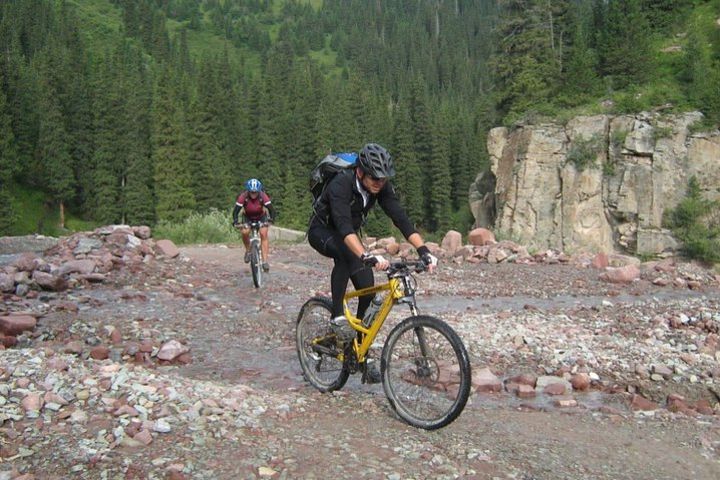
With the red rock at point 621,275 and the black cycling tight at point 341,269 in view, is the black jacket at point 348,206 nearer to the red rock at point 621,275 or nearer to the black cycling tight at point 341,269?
the black cycling tight at point 341,269

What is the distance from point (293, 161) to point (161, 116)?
17.5 metres

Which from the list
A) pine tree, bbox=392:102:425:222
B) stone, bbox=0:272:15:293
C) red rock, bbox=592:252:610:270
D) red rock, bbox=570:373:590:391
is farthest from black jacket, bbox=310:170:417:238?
pine tree, bbox=392:102:425:222

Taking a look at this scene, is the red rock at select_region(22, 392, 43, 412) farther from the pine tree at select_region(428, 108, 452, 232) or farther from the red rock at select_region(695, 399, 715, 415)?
the pine tree at select_region(428, 108, 452, 232)

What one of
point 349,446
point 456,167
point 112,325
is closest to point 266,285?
point 112,325

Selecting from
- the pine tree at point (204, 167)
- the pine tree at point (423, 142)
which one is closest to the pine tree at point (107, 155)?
the pine tree at point (204, 167)

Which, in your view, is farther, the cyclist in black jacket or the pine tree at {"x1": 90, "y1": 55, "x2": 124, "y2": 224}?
the pine tree at {"x1": 90, "y1": 55, "x2": 124, "y2": 224}

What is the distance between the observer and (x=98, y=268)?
1260 centimetres

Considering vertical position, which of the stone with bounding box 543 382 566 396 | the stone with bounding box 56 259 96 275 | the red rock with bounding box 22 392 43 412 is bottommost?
the stone with bounding box 543 382 566 396

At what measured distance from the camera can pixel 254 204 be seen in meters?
12.6

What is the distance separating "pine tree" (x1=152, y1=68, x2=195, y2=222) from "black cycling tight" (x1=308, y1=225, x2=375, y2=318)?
49921 millimetres

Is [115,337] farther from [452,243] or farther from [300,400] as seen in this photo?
[452,243]

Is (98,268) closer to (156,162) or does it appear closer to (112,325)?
(112,325)

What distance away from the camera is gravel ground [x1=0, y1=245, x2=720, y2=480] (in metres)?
4.41

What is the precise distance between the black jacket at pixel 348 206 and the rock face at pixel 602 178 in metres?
24.6
